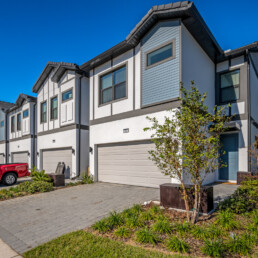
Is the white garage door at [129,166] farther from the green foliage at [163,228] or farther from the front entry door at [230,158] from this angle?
the green foliage at [163,228]

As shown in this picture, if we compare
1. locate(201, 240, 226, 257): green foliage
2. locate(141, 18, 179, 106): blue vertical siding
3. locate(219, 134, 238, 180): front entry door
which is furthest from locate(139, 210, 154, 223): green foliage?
locate(219, 134, 238, 180): front entry door

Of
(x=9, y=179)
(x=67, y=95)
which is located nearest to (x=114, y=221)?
(x=9, y=179)

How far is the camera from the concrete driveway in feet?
13.9

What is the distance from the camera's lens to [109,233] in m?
4.10

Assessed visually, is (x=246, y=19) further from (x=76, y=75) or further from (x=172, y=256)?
(x=172, y=256)

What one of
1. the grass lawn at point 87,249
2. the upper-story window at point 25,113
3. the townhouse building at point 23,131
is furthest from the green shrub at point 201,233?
the upper-story window at point 25,113

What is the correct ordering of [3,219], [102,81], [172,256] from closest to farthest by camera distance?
[172,256] < [3,219] < [102,81]

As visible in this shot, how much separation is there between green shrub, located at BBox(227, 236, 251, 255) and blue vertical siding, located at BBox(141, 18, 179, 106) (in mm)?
5532

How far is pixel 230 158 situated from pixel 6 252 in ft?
32.0

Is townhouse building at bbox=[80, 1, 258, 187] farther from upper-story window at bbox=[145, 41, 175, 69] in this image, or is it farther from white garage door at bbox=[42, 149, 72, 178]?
white garage door at bbox=[42, 149, 72, 178]

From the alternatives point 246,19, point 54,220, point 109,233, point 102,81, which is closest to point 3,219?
point 54,220

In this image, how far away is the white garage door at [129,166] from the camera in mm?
8859

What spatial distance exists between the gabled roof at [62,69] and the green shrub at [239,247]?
11.8m

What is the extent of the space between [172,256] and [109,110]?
27.4 feet
